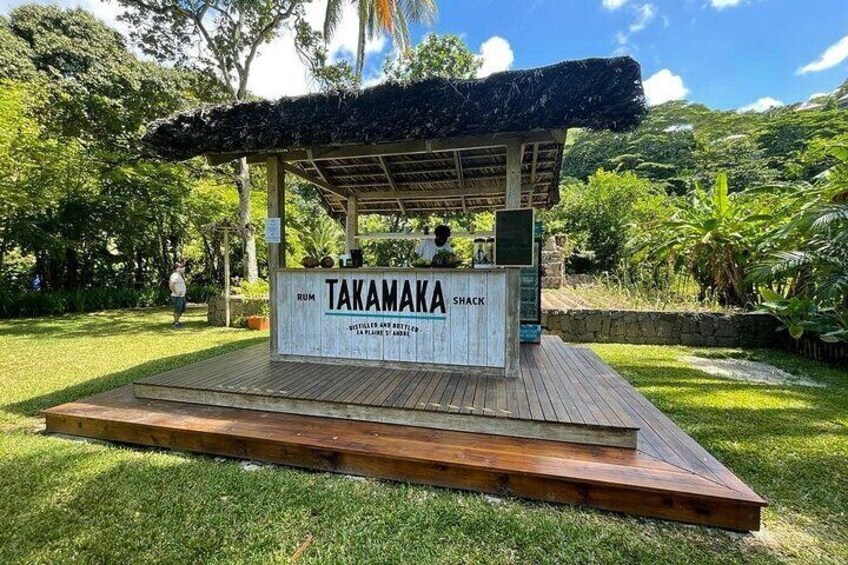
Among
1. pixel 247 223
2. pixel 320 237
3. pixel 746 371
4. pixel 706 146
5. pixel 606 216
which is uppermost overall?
pixel 706 146

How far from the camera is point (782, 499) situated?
2363 millimetres

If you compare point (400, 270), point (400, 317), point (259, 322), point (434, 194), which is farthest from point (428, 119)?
point (259, 322)

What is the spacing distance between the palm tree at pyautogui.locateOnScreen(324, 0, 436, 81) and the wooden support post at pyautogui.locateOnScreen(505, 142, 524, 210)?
302 inches

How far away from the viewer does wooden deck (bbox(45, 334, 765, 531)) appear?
2.13 metres

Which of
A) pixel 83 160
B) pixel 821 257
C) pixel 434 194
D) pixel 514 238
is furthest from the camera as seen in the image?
pixel 83 160

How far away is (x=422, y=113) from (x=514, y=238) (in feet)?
4.64

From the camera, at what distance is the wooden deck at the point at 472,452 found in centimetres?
213

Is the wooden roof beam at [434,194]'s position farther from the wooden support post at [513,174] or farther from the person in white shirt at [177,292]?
the person in white shirt at [177,292]

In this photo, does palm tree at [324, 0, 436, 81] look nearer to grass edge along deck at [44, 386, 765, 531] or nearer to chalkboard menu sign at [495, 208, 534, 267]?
chalkboard menu sign at [495, 208, 534, 267]

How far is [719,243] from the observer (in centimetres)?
800

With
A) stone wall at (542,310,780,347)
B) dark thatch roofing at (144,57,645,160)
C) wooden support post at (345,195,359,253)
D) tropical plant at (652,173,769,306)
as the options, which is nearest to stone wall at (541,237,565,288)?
tropical plant at (652,173,769,306)

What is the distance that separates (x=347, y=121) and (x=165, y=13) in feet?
36.4

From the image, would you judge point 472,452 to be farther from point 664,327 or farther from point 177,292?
point 177,292

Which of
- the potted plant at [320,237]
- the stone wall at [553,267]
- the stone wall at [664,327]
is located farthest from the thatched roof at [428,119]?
the potted plant at [320,237]
